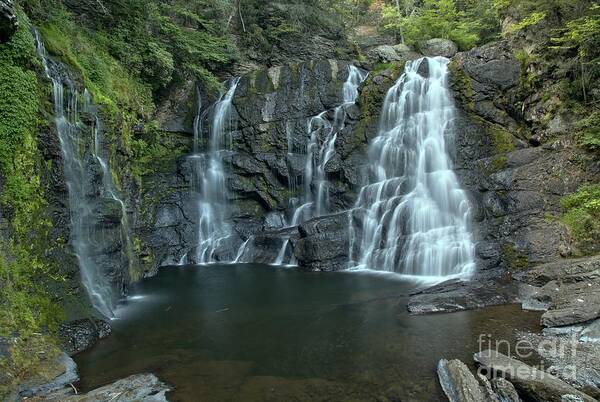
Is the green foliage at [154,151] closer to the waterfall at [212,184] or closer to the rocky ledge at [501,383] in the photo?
the waterfall at [212,184]

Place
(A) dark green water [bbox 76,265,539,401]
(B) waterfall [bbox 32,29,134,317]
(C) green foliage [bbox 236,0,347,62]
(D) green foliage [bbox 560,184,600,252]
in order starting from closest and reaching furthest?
(A) dark green water [bbox 76,265,539,401] → (B) waterfall [bbox 32,29,134,317] → (D) green foliage [bbox 560,184,600,252] → (C) green foliage [bbox 236,0,347,62]

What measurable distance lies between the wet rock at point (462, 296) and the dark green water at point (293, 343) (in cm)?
34

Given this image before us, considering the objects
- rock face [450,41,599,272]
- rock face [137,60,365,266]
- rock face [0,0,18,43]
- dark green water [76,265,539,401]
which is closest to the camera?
dark green water [76,265,539,401]

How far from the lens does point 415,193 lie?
1606 centimetres

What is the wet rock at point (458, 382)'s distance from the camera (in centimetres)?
589

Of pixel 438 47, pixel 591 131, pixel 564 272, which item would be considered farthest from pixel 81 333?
pixel 438 47

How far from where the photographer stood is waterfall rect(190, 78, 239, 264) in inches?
774

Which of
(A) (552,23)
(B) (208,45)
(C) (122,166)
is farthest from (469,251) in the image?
(B) (208,45)

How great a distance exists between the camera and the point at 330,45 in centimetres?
2684

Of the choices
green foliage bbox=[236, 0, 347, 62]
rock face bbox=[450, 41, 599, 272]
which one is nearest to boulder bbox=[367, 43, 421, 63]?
green foliage bbox=[236, 0, 347, 62]

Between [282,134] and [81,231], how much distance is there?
449 inches

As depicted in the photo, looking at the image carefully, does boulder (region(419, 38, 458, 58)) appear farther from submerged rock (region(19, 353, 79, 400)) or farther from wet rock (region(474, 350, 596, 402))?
submerged rock (region(19, 353, 79, 400))
